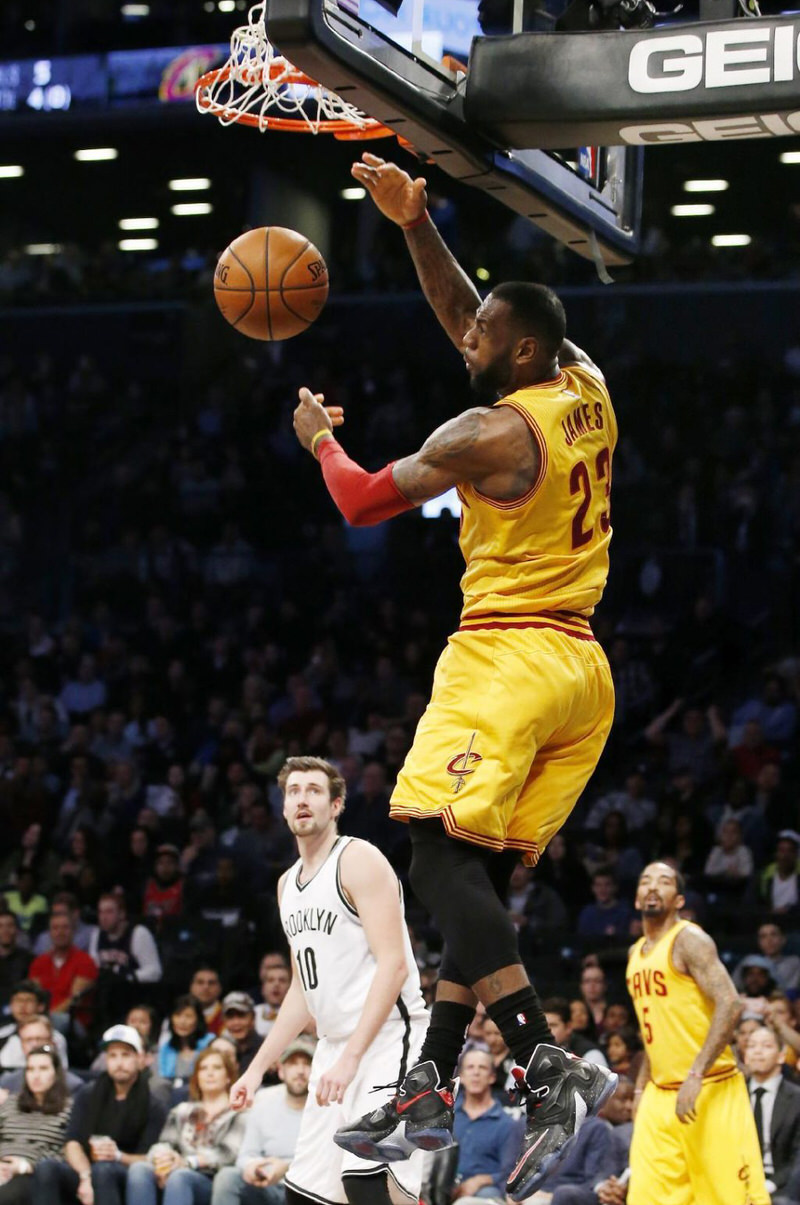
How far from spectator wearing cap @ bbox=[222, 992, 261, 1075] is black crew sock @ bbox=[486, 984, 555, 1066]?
6094mm

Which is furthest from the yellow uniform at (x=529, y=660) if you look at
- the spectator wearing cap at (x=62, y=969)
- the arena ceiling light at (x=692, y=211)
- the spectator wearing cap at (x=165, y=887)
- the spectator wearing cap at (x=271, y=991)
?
the arena ceiling light at (x=692, y=211)

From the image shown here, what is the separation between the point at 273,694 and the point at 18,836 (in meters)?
2.83

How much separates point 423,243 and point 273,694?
486 inches

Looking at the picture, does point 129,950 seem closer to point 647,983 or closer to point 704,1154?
point 647,983

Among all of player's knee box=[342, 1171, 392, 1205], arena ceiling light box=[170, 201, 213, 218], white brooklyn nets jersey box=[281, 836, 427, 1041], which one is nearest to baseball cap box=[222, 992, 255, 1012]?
white brooklyn nets jersey box=[281, 836, 427, 1041]

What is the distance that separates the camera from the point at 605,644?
16812 millimetres

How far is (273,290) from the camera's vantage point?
5781mm

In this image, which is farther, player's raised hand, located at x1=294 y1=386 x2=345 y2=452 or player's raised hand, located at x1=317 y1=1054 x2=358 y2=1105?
player's raised hand, located at x1=317 y1=1054 x2=358 y2=1105

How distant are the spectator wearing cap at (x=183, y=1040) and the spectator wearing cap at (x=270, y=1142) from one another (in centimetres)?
138

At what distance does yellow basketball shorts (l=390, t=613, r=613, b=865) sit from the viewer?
4.71m

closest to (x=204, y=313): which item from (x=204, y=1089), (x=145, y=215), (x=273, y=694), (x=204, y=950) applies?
(x=145, y=215)

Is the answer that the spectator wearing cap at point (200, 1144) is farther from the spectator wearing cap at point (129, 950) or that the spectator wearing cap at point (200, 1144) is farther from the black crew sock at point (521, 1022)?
the black crew sock at point (521, 1022)

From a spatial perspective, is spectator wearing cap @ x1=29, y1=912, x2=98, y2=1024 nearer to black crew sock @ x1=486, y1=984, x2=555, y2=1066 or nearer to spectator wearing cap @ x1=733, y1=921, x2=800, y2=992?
spectator wearing cap @ x1=733, y1=921, x2=800, y2=992

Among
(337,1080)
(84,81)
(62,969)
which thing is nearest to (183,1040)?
(62,969)
